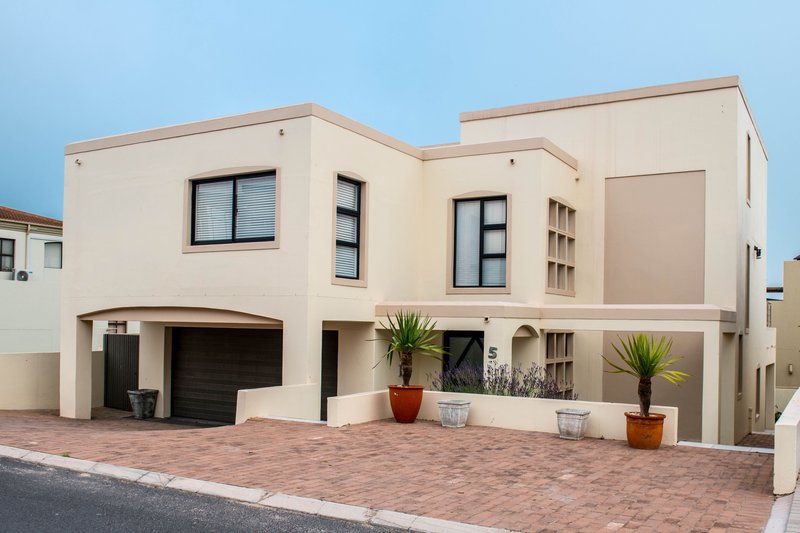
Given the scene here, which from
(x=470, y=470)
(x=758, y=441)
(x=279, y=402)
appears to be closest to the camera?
(x=470, y=470)

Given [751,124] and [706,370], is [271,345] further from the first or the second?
[751,124]

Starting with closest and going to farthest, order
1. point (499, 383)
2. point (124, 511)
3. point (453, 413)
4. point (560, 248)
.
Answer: point (124, 511)
point (453, 413)
point (499, 383)
point (560, 248)

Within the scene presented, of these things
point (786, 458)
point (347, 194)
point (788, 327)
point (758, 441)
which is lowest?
point (758, 441)

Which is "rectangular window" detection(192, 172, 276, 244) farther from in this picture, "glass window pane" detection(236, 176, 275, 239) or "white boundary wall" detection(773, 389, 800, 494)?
"white boundary wall" detection(773, 389, 800, 494)

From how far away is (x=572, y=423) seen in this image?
39.4 ft

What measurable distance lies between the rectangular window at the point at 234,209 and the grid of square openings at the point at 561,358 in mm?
7058

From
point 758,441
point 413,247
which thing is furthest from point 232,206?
point 758,441

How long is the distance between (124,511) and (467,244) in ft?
39.5

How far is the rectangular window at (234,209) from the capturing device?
625 inches

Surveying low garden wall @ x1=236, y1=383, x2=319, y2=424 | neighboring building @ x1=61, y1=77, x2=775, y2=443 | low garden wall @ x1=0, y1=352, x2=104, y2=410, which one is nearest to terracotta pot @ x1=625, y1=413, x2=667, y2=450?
neighboring building @ x1=61, y1=77, x2=775, y2=443

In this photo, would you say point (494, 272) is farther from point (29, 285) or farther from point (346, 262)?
point (29, 285)

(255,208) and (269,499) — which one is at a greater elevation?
(255,208)

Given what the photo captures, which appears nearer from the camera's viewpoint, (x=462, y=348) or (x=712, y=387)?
(x=712, y=387)

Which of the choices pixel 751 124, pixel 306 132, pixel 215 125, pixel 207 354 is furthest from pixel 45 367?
pixel 751 124
